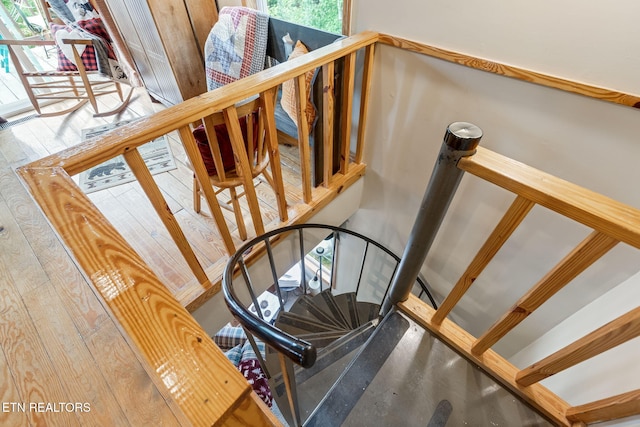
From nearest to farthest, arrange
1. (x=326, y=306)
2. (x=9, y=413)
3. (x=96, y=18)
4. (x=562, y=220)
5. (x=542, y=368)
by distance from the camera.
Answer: (x=9, y=413) → (x=542, y=368) → (x=562, y=220) → (x=326, y=306) → (x=96, y=18)

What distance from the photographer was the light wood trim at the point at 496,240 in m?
0.70

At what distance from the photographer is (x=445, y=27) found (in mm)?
1322

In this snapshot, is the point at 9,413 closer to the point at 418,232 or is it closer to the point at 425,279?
the point at 418,232

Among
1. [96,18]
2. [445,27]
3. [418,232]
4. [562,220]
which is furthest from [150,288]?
[96,18]

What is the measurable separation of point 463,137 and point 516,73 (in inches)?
32.6

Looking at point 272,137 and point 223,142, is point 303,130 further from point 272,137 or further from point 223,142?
point 223,142

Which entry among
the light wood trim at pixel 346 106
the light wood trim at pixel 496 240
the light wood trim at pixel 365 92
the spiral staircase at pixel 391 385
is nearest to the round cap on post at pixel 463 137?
the light wood trim at pixel 496 240

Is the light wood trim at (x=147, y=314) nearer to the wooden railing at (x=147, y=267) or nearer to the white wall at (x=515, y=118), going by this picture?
the wooden railing at (x=147, y=267)

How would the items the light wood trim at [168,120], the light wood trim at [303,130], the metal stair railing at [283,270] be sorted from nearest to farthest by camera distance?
the metal stair railing at [283,270]
the light wood trim at [168,120]
the light wood trim at [303,130]

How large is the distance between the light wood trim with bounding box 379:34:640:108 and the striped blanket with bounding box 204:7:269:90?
96 cm

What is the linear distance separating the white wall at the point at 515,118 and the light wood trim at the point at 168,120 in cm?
58

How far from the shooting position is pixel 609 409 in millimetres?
769

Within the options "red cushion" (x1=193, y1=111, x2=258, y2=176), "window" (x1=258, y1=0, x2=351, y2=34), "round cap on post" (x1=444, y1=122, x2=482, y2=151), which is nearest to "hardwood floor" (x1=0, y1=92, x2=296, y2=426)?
"red cushion" (x1=193, y1=111, x2=258, y2=176)

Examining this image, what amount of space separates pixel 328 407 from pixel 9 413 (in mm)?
888
